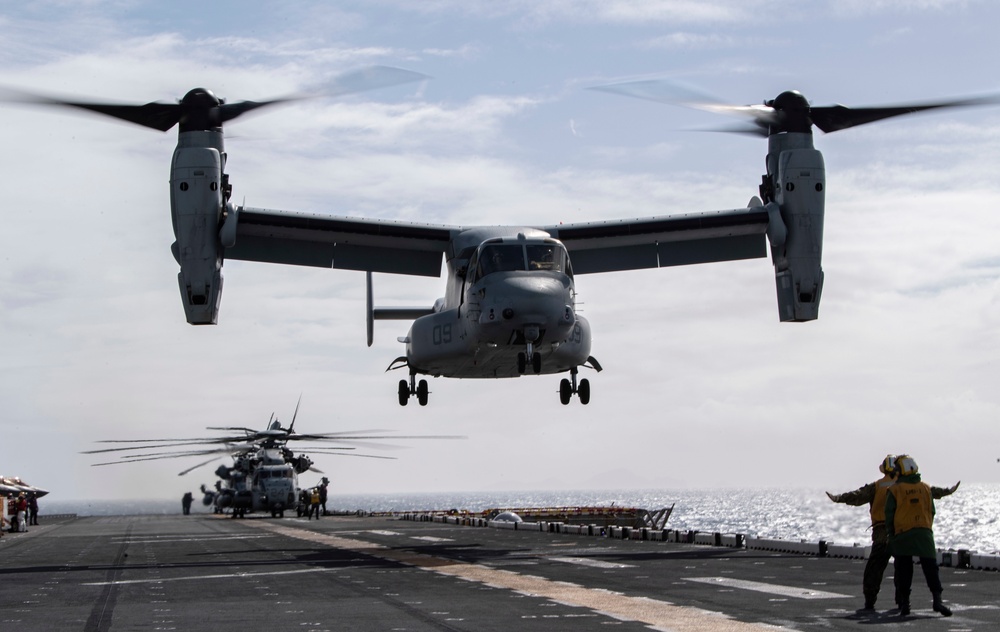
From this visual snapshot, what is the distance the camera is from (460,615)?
1315 cm

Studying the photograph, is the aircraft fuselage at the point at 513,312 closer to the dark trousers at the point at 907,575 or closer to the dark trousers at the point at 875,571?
the dark trousers at the point at 875,571

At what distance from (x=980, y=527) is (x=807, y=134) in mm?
121455

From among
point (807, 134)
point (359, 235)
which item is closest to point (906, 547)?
point (807, 134)

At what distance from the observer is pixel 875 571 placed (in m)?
13.1

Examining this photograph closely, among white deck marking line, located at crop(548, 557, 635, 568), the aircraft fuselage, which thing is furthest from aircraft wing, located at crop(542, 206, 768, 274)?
white deck marking line, located at crop(548, 557, 635, 568)

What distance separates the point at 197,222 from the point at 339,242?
469cm

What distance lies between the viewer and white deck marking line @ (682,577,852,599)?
14.9 meters

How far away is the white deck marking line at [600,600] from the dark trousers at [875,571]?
1695mm

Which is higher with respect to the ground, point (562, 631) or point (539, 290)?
point (539, 290)

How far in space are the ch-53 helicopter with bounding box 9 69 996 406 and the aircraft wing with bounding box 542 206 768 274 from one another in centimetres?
3

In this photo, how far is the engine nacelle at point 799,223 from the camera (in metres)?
27.7

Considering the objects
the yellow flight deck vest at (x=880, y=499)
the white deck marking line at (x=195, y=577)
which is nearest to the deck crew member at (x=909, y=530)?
the yellow flight deck vest at (x=880, y=499)

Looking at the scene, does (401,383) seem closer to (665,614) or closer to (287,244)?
(287,244)

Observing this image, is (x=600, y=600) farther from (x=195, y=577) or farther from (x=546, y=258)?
(x=546, y=258)
